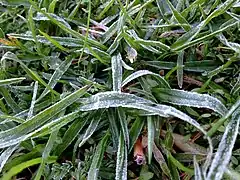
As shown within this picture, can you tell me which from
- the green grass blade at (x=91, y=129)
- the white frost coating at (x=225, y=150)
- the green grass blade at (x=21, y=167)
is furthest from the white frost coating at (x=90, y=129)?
the white frost coating at (x=225, y=150)

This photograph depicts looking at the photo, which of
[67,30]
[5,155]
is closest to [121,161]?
[5,155]

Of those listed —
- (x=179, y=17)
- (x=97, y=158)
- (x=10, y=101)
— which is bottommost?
(x=97, y=158)

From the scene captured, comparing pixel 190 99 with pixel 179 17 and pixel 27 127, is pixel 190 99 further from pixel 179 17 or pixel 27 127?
pixel 27 127

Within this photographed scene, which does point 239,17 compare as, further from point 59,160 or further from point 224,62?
point 59,160

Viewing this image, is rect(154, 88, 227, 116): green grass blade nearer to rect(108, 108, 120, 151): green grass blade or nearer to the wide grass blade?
rect(108, 108, 120, 151): green grass blade

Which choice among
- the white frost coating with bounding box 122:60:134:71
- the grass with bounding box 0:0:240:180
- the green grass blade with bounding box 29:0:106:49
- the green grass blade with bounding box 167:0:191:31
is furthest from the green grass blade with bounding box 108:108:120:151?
the green grass blade with bounding box 167:0:191:31

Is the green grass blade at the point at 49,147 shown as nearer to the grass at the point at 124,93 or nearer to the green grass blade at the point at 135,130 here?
the grass at the point at 124,93

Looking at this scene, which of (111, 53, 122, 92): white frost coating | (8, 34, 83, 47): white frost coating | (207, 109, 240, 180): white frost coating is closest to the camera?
(207, 109, 240, 180): white frost coating
